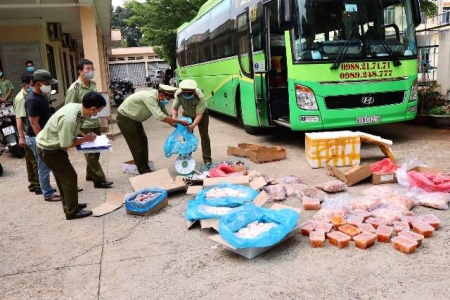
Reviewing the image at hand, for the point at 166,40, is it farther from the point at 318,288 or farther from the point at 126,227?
the point at 318,288

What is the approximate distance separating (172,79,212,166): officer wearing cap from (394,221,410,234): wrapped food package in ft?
10.4

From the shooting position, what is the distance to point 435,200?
4.32 meters

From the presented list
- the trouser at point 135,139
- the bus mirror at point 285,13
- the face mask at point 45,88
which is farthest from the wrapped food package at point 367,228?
the face mask at point 45,88

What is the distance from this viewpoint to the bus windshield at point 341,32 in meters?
6.65

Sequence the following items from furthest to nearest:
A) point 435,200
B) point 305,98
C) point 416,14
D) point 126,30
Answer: point 126,30
point 416,14
point 305,98
point 435,200

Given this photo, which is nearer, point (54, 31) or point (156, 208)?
point (156, 208)

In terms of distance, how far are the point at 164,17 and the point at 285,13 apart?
17.8m

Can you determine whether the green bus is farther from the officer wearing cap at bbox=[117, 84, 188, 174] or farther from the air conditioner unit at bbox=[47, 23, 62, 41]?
the air conditioner unit at bbox=[47, 23, 62, 41]

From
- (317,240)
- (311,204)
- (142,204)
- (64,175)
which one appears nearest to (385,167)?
(311,204)

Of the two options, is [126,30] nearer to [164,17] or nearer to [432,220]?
[164,17]

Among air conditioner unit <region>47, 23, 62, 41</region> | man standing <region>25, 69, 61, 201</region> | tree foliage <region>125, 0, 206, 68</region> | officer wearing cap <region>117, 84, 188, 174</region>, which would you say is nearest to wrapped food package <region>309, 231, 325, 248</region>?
officer wearing cap <region>117, 84, 188, 174</region>

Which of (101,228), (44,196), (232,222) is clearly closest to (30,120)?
(44,196)

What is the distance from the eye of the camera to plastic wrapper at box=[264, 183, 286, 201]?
484 cm

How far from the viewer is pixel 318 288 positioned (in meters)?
2.95
